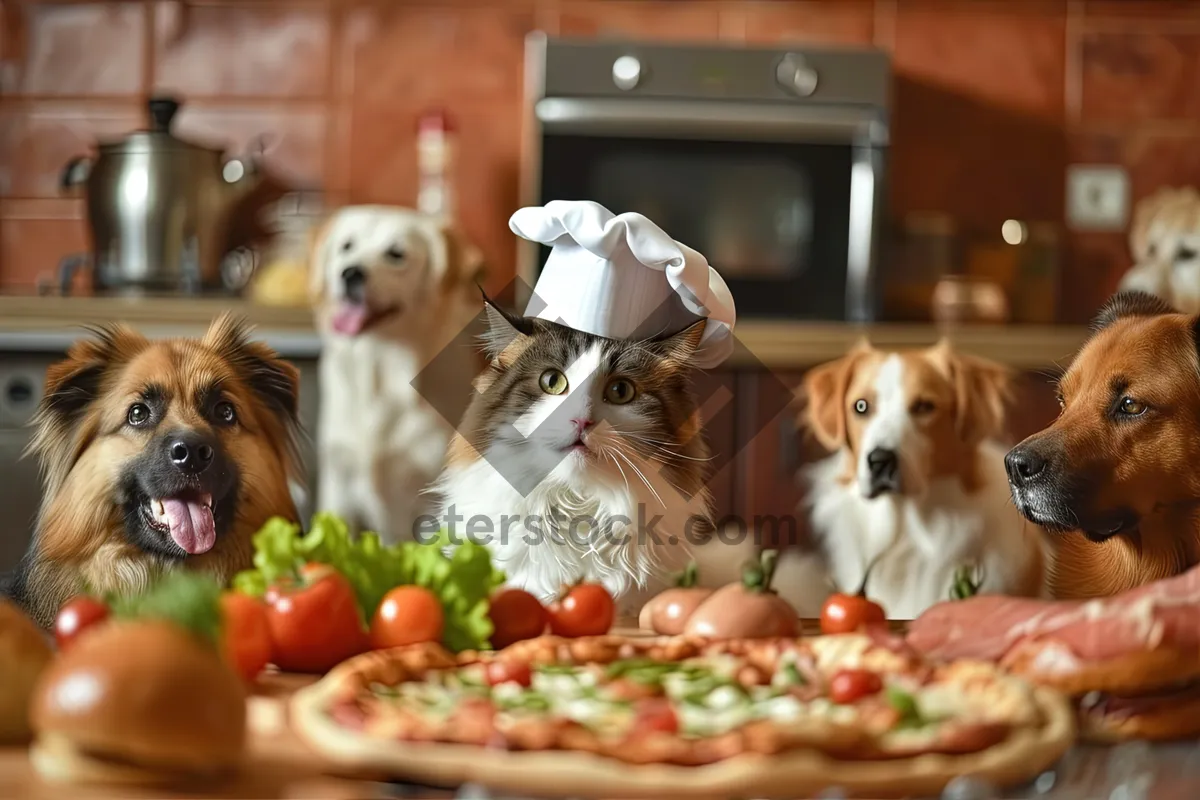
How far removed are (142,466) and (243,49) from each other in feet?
8.42

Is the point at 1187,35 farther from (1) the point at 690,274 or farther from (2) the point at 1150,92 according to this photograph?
(1) the point at 690,274

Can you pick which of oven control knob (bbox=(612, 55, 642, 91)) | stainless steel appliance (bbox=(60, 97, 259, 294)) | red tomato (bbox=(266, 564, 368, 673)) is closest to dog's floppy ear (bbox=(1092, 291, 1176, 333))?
red tomato (bbox=(266, 564, 368, 673))

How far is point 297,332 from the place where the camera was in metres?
2.76

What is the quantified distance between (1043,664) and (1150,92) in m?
2.98

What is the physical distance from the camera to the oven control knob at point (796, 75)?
293 centimetres

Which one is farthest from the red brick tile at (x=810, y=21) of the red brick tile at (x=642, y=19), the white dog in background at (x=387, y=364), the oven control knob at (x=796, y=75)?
the white dog in background at (x=387, y=364)

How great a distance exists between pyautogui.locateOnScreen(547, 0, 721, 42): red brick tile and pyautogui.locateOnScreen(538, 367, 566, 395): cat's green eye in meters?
2.31

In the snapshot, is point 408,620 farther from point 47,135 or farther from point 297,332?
point 47,135

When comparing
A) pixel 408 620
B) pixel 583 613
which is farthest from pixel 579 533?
pixel 408 620

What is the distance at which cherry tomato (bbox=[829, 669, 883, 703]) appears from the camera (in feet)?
3.01

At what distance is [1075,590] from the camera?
1.32 metres

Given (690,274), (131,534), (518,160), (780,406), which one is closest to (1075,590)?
(690,274)

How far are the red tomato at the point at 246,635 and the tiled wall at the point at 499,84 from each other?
2.46m

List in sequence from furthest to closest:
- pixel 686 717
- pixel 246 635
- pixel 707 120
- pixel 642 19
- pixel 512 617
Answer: pixel 642 19 < pixel 707 120 < pixel 512 617 < pixel 246 635 < pixel 686 717
